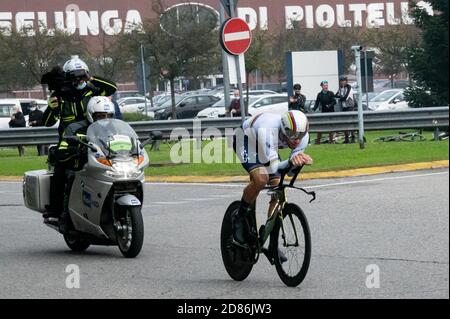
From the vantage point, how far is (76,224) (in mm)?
12391

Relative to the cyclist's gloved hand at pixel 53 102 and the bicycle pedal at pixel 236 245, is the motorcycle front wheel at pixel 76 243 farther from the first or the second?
the bicycle pedal at pixel 236 245

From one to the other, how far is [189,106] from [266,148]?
42.0m

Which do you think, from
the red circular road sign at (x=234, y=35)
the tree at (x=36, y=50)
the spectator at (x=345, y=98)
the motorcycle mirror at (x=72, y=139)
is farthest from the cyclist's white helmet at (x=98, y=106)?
the tree at (x=36, y=50)

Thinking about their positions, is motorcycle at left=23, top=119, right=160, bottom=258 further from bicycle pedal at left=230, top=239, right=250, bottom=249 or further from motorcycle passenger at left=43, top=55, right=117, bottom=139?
bicycle pedal at left=230, top=239, right=250, bottom=249

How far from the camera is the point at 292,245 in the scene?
966 cm

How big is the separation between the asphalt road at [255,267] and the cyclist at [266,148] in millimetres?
670

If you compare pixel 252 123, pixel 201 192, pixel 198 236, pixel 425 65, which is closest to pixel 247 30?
pixel 201 192

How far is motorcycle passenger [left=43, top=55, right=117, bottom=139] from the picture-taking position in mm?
12805

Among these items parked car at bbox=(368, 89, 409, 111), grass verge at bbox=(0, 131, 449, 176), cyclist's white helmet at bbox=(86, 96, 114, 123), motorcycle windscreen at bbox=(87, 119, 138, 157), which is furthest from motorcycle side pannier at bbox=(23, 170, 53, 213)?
parked car at bbox=(368, 89, 409, 111)

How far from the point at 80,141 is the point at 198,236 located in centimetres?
225

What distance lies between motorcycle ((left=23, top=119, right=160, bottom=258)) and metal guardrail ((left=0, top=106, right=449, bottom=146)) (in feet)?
54.2

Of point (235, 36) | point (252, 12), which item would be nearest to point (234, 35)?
point (235, 36)

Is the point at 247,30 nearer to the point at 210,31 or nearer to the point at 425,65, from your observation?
the point at 425,65

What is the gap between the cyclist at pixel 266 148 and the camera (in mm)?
9461
